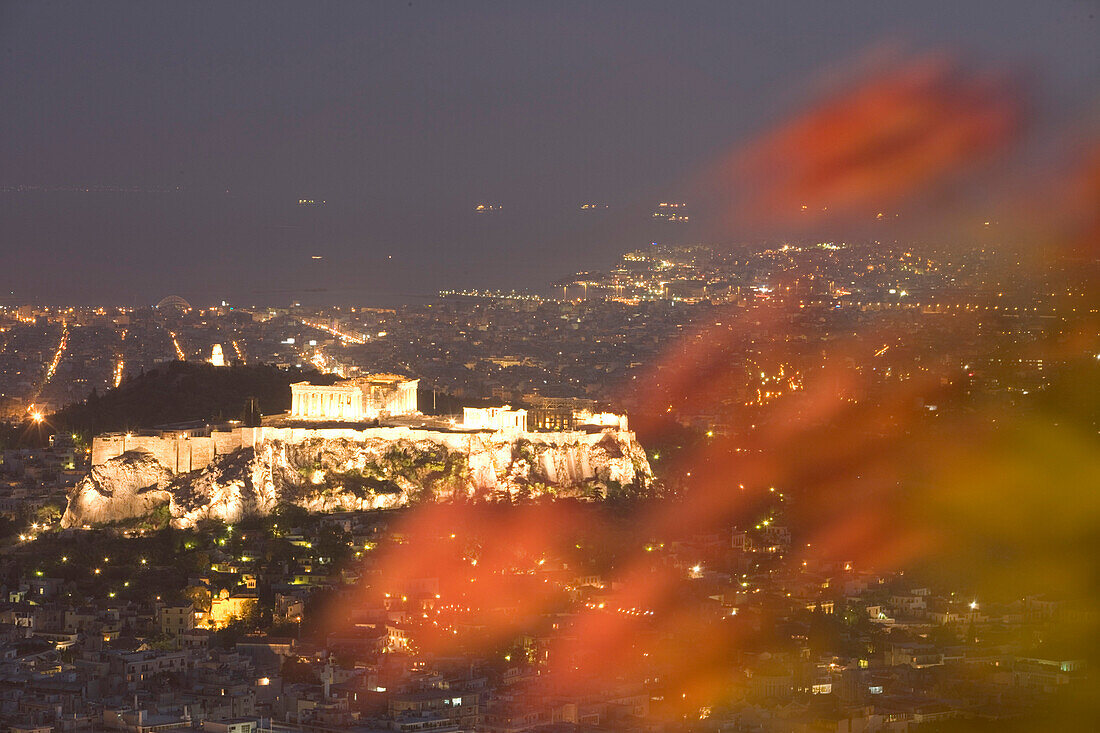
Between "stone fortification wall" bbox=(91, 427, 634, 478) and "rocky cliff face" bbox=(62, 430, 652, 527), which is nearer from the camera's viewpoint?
"rocky cliff face" bbox=(62, 430, 652, 527)

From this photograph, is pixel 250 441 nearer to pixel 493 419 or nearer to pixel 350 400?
pixel 350 400

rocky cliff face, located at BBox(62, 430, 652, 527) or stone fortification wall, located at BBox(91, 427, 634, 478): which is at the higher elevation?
stone fortification wall, located at BBox(91, 427, 634, 478)

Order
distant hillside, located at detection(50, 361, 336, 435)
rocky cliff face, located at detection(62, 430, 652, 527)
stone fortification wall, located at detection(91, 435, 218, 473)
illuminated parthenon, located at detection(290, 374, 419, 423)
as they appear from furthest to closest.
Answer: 1. distant hillside, located at detection(50, 361, 336, 435)
2. illuminated parthenon, located at detection(290, 374, 419, 423)
3. stone fortification wall, located at detection(91, 435, 218, 473)
4. rocky cliff face, located at detection(62, 430, 652, 527)

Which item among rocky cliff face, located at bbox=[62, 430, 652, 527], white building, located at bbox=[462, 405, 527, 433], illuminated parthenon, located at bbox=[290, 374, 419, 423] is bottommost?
rocky cliff face, located at bbox=[62, 430, 652, 527]

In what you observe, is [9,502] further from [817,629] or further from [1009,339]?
[1009,339]

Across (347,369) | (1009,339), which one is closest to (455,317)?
(347,369)

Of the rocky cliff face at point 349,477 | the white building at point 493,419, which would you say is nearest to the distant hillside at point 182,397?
the rocky cliff face at point 349,477

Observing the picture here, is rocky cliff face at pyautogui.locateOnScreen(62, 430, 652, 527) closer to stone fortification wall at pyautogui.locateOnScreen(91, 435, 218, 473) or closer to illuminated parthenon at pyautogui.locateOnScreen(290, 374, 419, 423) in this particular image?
stone fortification wall at pyautogui.locateOnScreen(91, 435, 218, 473)

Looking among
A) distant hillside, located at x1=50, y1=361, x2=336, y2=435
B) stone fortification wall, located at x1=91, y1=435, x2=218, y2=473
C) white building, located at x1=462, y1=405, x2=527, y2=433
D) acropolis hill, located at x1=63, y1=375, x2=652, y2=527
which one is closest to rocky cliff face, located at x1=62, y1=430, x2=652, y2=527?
acropolis hill, located at x1=63, y1=375, x2=652, y2=527
